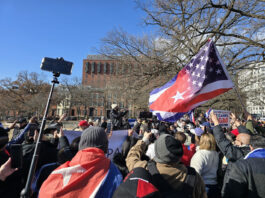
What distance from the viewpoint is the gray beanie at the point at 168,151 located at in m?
1.71

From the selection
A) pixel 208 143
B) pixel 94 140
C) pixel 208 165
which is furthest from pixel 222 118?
pixel 94 140

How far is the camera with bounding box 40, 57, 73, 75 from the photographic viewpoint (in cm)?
237

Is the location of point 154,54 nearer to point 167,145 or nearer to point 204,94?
point 204,94

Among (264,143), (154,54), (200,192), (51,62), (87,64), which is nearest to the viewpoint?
(200,192)

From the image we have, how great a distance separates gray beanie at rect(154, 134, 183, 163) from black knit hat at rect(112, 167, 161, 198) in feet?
1.24

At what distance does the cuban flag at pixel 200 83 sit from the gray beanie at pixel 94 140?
105 inches

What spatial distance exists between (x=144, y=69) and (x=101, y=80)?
25021 mm

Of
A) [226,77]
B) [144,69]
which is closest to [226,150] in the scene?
[226,77]

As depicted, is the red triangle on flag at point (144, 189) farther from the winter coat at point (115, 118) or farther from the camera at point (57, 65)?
the winter coat at point (115, 118)

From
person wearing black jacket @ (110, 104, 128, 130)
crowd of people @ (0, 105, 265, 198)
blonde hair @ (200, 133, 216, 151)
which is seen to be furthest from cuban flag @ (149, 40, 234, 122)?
person wearing black jacket @ (110, 104, 128, 130)

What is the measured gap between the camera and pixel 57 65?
2436 millimetres

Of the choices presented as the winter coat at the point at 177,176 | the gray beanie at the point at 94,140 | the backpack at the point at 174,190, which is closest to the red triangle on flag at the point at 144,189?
the backpack at the point at 174,190

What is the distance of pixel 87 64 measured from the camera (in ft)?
266

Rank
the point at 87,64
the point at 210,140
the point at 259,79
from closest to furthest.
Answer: the point at 210,140, the point at 259,79, the point at 87,64
